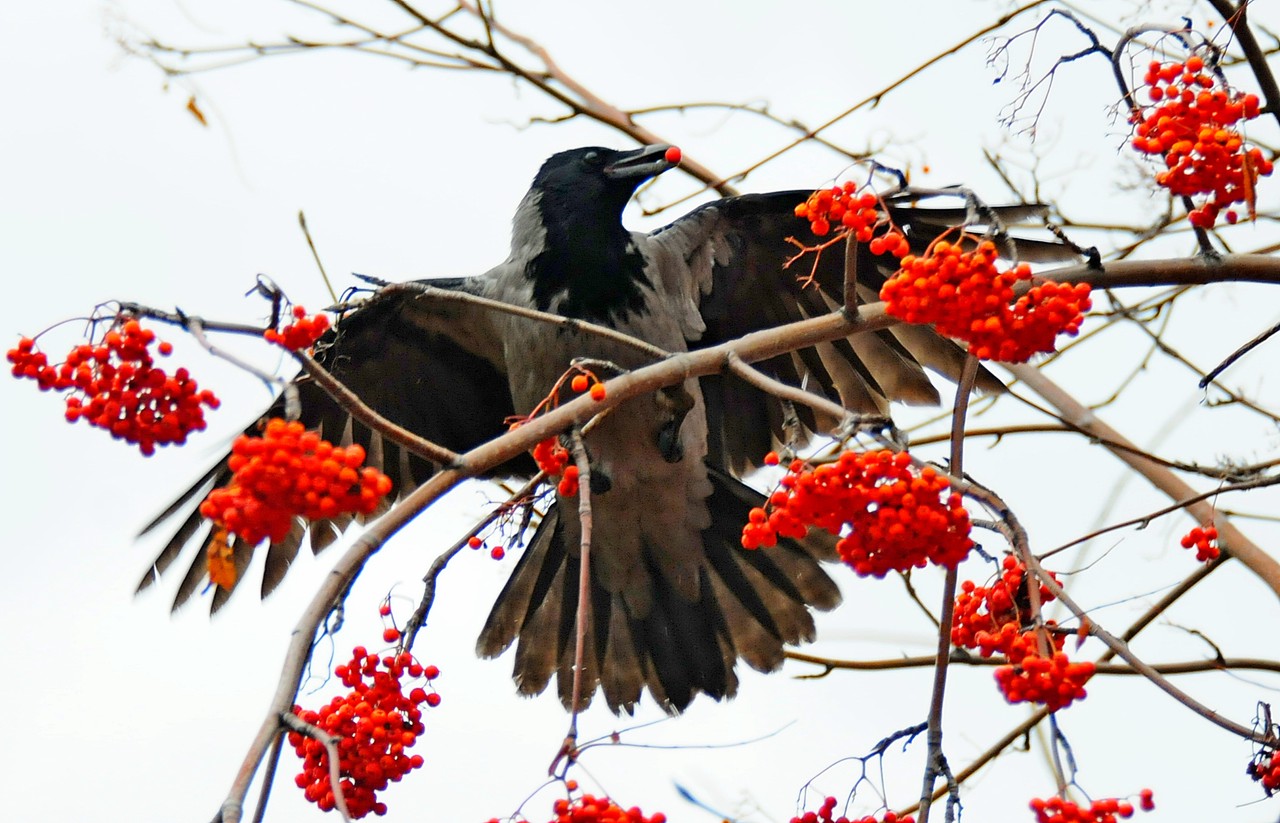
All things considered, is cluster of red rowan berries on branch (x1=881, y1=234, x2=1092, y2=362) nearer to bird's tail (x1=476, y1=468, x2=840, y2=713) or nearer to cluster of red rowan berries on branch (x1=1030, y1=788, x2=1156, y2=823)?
cluster of red rowan berries on branch (x1=1030, y1=788, x2=1156, y2=823)

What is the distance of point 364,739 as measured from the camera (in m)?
2.63

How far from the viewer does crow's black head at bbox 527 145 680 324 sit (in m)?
4.87

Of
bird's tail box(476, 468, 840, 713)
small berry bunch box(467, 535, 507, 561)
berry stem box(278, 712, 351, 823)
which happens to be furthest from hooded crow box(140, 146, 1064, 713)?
berry stem box(278, 712, 351, 823)

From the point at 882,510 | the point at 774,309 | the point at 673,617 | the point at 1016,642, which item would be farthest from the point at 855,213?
the point at 673,617

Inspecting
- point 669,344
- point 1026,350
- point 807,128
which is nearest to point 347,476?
point 1026,350

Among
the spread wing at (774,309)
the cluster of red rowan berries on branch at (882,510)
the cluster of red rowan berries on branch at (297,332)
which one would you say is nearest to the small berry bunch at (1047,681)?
the cluster of red rowan berries on branch at (882,510)

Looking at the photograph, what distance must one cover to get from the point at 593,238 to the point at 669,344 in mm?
492

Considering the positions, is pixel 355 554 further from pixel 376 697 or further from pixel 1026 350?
pixel 1026 350

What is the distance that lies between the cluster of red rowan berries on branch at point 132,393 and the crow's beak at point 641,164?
9.79ft

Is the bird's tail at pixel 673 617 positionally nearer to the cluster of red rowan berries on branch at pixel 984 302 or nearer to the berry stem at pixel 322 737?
the cluster of red rowan berries on branch at pixel 984 302

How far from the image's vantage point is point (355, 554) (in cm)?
227

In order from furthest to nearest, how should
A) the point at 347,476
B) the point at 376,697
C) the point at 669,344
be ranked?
1. the point at 669,344
2. the point at 376,697
3. the point at 347,476

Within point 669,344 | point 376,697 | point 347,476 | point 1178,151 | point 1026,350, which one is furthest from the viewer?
point 669,344

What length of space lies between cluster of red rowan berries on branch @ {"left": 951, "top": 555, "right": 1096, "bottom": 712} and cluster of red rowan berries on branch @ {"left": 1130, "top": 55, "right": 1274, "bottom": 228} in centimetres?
80
